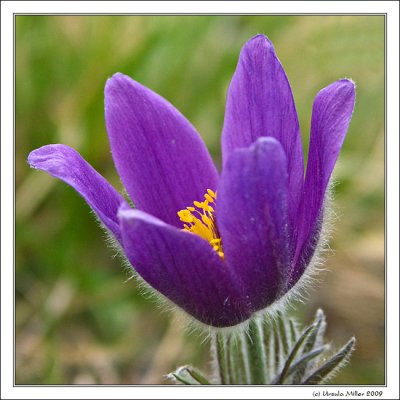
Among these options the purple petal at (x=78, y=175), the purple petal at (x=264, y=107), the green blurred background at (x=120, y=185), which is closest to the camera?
the purple petal at (x=78, y=175)

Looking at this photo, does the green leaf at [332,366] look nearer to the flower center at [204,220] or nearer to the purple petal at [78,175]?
the flower center at [204,220]

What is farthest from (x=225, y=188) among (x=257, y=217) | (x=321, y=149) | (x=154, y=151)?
(x=154, y=151)

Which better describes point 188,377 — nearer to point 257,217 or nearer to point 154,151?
point 257,217

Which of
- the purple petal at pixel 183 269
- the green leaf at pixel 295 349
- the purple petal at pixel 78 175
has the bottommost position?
the green leaf at pixel 295 349

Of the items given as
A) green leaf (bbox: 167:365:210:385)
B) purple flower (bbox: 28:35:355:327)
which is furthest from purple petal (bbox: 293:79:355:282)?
green leaf (bbox: 167:365:210:385)

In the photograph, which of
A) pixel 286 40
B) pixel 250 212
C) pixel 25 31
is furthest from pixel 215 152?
pixel 250 212

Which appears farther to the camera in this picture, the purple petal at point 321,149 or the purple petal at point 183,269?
the purple petal at point 321,149

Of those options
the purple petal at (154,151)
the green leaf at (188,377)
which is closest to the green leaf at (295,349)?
the green leaf at (188,377)

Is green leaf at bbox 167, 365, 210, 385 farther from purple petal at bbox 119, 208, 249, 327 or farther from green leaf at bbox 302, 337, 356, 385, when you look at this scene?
green leaf at bbox 302, 337, 356, 385
